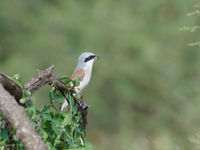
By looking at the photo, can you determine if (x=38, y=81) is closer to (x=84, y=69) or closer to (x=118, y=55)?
(x=84, y=69)

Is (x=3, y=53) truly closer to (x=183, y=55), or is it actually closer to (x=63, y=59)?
(x=63, y=59)

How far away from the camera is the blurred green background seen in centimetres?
1109

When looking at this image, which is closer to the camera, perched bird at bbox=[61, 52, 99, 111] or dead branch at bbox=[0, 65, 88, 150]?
dead branch at bbox=[0, 65, 88, 150]

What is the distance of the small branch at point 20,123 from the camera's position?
5.58 ft

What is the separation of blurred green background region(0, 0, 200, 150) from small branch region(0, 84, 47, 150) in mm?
7776

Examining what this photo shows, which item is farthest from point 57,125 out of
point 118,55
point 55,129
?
point 118,55

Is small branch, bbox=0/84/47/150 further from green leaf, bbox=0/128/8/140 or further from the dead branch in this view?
green leaf, bbox=0/128/8/140

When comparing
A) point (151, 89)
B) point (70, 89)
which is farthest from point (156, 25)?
point (70, 89)

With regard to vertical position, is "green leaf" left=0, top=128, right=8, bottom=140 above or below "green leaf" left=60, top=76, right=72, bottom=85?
below

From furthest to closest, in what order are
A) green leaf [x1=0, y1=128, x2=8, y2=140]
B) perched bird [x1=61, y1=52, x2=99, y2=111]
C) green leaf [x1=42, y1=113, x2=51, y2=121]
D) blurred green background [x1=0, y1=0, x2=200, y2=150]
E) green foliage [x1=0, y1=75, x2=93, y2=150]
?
blurred green background [x1=0, y1=0, x2=200, y2=150] < perched bird [x1=61, y1=52, x2=99, y2=111] < green leaf [x1=42, y1=113, x2=51, y2=121] < green foliage [x1=0, y1=75, x2=93, y2=150] < green leaf [x1=0, y1=128, x2=8, y2=140]

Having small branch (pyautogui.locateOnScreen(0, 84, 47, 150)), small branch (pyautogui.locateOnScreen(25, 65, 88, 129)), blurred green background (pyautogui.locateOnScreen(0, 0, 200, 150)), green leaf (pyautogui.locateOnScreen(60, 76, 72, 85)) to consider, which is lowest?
small branch (pyautogui.locateOnScreen(0, 84, 47, 150))

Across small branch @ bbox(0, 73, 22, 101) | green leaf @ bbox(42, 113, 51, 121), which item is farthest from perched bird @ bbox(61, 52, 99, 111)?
small branch @ bbox(0, 73, 22, 101)

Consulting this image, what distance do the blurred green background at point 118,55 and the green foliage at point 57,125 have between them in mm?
7225

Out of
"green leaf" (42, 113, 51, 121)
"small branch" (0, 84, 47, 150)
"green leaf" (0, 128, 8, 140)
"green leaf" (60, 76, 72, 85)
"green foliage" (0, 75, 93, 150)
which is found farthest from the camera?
"green leaf" (60, 76, 72, 85)
